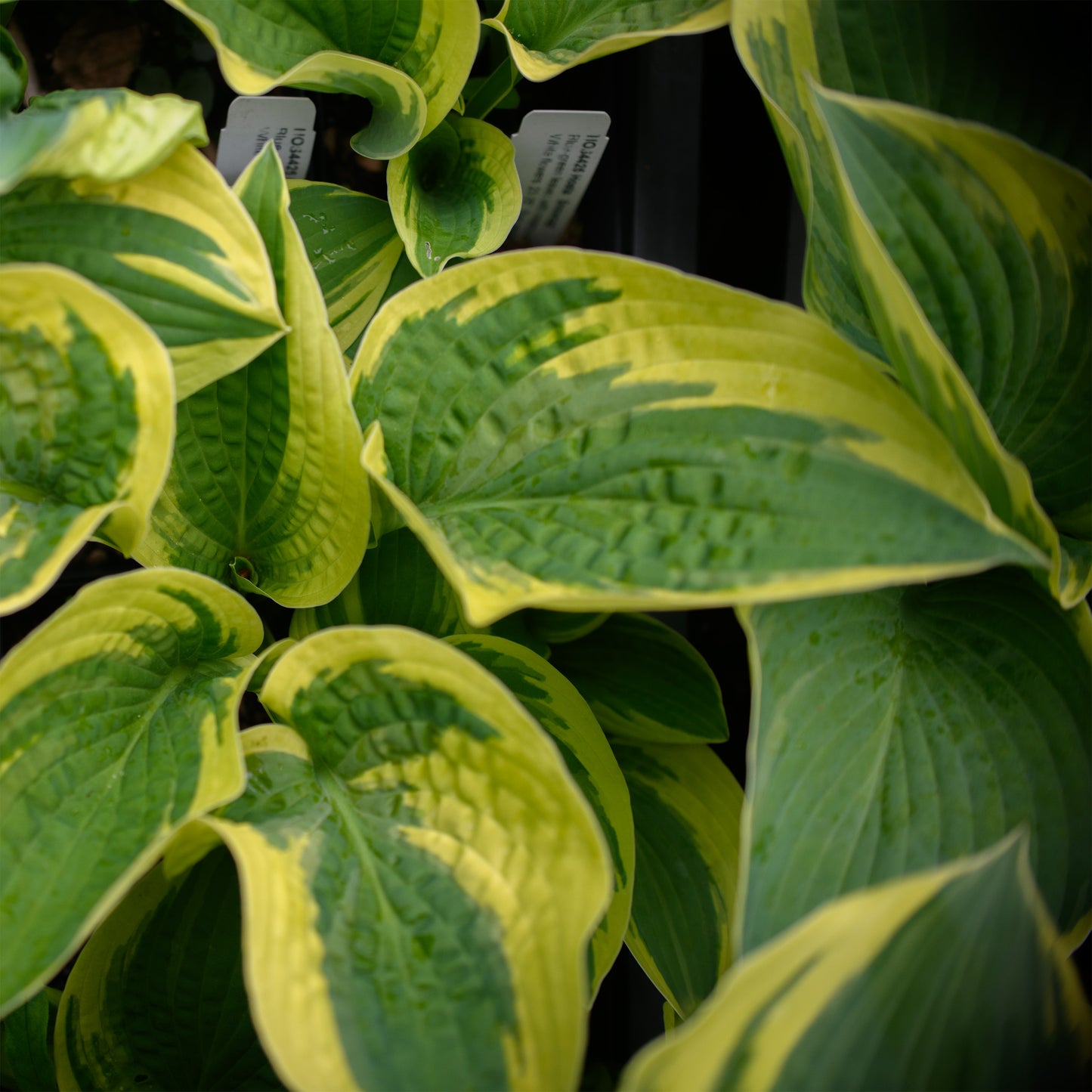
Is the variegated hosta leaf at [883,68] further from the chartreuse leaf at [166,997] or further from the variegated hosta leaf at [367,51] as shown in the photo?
the chartreuse leaf at [166,997]

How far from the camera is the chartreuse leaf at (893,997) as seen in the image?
0.34m

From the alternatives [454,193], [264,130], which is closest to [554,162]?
[454,193]

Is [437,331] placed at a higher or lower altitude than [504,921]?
higher

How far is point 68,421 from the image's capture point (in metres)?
0.48

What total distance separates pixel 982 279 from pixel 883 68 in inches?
6.1

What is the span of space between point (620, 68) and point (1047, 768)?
2.17 feet

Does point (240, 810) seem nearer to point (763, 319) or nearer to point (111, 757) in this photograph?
point (111, 757)

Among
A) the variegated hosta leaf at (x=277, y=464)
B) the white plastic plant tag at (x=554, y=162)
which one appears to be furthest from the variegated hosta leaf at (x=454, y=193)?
the variegated hosta leaf at (x=277, y=464)

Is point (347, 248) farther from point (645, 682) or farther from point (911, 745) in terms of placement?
point (911, 745)

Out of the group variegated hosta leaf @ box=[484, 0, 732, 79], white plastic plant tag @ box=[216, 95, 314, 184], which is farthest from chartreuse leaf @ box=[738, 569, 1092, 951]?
white plastic plant tag @ box=[216, 95, 314, 184]

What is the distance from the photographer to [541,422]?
0.49m

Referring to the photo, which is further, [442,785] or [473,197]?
[473,197]

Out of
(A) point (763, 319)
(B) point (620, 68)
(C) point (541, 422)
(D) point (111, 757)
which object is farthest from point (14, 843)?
(B) point (620, 68)

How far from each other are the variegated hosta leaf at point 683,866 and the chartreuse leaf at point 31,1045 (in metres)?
0.40
